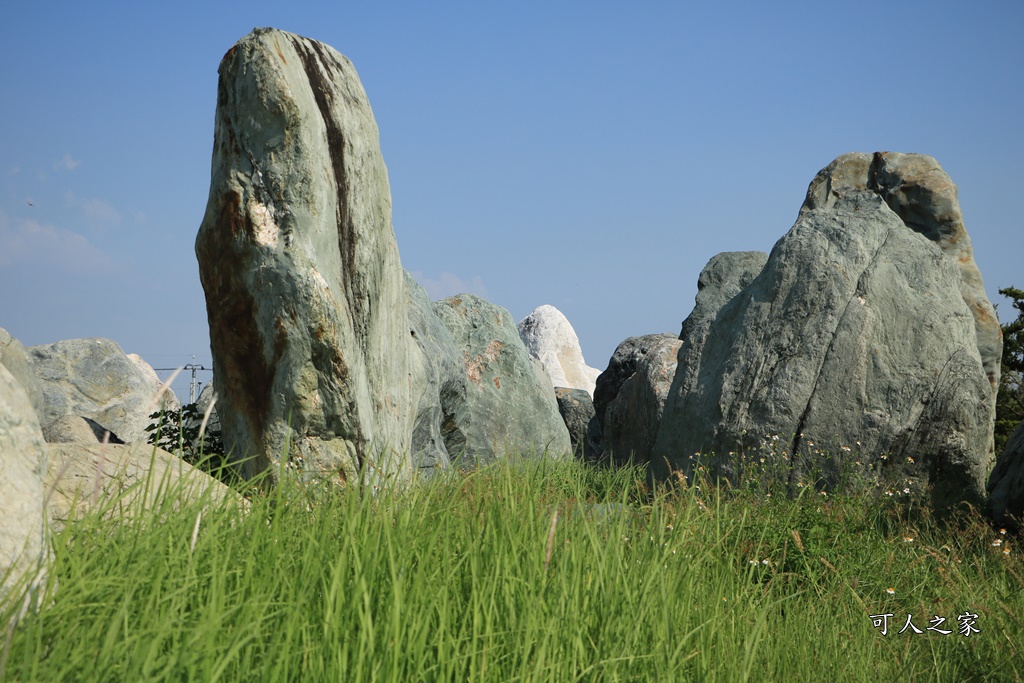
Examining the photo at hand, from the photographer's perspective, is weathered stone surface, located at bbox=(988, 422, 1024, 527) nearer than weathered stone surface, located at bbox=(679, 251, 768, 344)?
Yes

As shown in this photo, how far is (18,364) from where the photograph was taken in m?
8.56

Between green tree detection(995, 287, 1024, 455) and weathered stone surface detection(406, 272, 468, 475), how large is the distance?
1020 cm

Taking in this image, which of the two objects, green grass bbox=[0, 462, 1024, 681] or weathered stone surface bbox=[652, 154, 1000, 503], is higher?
weathered stone surface bbox=[652, 154, 1000, 503]

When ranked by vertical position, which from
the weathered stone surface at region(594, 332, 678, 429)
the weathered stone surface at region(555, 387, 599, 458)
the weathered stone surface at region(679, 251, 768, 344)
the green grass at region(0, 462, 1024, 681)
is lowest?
the green grass at region(0, 462, 1024, 681)

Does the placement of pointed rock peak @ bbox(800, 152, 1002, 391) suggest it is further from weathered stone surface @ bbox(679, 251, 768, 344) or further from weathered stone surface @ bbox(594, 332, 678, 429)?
weathered stone surface @ bbox(594, 332, 678, 429)

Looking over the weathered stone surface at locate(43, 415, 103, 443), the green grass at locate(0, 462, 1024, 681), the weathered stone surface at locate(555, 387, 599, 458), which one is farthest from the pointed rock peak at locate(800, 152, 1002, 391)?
the weathered stone surface at locate(43, 415, 103, 443)

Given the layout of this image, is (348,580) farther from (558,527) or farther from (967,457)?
(967,457)

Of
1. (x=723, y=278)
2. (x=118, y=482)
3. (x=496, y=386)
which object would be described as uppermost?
(x=723, y=278)

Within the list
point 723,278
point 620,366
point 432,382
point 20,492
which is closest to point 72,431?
point 432,382

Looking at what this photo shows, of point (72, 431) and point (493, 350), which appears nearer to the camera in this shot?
point (72, 431)

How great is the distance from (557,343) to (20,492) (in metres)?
22.3

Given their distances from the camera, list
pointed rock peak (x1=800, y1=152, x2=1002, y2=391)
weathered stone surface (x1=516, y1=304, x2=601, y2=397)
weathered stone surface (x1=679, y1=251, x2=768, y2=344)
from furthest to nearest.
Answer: weathered stone surface (x1=516, y1=304, x2=601, y2=397)
weathered stone surface (x1=679, y1=251, x2=768, y2=344)
pointed rock peak (x1=800, y1=152, x2=1002, y2=391)

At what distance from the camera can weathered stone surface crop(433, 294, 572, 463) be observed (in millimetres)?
11000

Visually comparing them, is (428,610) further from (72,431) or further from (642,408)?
(642,408)
